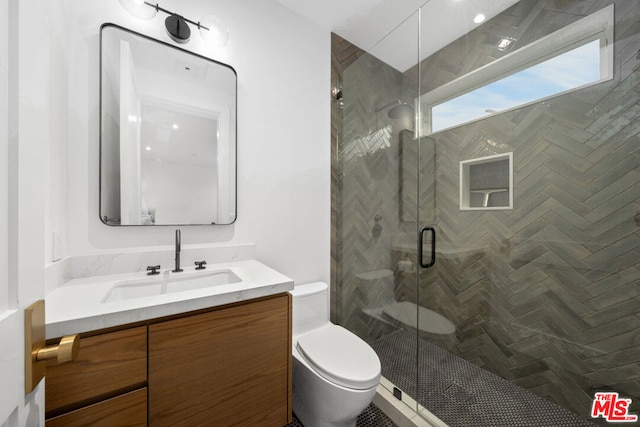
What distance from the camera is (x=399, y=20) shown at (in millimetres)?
1863

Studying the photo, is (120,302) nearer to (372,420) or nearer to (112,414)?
(112,414)

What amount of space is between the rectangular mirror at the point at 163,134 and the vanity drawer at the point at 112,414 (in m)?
0.78

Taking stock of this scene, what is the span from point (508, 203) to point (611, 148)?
0.51 m

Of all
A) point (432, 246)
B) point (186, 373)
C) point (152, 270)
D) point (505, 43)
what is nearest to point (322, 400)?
point (186, 373)

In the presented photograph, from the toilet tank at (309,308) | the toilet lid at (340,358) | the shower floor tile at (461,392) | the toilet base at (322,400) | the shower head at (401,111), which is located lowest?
the shower floor tile at (461,392)

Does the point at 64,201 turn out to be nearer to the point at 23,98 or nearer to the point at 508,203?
the point at 23,98

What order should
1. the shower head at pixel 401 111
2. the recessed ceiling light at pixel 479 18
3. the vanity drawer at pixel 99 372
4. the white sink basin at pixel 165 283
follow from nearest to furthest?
1. the vanity drawer at pixel 99 372
2. the white sink basin at pixel 165 283
3. the recessed ceiling light at pixel 479 18
4. the shower head at pixel 401 111

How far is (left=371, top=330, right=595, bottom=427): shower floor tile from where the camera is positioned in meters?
1.36

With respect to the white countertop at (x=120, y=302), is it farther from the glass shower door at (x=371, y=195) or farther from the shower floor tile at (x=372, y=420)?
the glass shower door at (x=371, y=195)

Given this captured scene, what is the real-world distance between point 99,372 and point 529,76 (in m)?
2.48

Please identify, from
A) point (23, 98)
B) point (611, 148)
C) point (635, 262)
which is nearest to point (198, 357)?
point (23, 98)

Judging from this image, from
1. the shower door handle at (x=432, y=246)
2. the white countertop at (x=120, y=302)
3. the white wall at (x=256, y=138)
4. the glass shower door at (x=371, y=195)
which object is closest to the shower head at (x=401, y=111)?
the glass shower door at (x=371, y=195)

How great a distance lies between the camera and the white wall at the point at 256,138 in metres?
1.14

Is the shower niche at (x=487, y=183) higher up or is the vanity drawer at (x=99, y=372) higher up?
the shower niche at (x=487, y=183)
